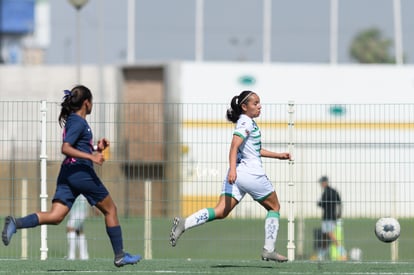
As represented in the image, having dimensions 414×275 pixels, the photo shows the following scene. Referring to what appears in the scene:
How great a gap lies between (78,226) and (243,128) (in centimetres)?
683

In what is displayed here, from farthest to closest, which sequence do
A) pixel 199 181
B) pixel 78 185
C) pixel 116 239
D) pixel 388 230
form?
pixel 199 181, pixel 388 230, pixel 116 239, pixel 78 185

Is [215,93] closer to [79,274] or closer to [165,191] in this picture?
[165,191]

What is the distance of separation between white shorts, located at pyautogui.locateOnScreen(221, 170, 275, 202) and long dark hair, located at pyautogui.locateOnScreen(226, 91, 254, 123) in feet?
2.27

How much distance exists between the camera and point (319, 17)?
43.6 metres

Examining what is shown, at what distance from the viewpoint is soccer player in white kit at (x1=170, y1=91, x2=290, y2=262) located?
15.4 m

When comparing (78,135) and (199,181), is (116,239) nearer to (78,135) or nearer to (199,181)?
(78,135)

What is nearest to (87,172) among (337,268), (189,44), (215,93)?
(337,268)

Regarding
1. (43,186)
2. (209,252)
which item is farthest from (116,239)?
(209,252)

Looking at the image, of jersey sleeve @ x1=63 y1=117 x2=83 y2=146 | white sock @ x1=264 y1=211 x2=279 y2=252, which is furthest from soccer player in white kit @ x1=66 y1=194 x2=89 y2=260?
jersey sleeve @ x1=63 y1=117 x2=83 y2=146

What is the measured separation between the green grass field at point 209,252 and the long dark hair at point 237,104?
1.73 m

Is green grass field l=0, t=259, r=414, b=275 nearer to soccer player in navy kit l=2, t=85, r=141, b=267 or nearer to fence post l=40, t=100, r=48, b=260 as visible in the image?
A: soccer player in navy kit l=2, t=85, r=141, b=267

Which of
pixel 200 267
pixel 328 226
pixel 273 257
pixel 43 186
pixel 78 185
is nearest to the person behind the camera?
pixel 78 185

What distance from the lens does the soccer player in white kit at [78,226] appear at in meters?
21.1

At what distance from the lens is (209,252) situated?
27.0 metres
